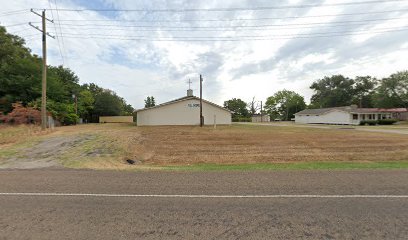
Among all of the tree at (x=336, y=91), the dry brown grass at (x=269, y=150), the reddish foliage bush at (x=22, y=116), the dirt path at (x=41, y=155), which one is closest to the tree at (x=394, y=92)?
the tree at (x=336, y=91)

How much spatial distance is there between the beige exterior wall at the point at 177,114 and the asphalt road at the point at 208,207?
96.5ft

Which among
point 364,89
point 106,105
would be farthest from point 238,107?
point 106,105

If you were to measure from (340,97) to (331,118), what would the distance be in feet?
98.8

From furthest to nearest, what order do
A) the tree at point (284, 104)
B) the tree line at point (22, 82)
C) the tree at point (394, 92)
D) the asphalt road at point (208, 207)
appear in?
the tree at point (284, 104), the tree at point (394, 92), the tree line at point (22, 82), the asphalt road at point (208, 207)

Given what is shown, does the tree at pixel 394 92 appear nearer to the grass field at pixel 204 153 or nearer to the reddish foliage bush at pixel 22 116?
the grass field at pixel 204 153

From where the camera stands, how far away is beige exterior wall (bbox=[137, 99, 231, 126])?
122 ft

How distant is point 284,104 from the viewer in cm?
9394

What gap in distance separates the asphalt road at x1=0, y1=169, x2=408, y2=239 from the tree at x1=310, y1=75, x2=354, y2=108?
7860 centimetres

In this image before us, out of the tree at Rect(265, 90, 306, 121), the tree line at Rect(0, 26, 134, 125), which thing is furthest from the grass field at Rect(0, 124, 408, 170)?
the tree at Rect(265, 90, 306, 121)

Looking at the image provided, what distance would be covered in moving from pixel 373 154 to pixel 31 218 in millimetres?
15506

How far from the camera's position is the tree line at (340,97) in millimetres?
54938

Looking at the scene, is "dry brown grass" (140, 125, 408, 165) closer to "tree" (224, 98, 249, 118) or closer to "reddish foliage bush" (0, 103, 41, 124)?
"reddish foliage bush" (0, 103, 41, 124)

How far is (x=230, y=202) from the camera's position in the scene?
5.22m

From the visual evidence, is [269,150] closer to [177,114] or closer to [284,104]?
[177,114]
